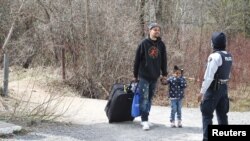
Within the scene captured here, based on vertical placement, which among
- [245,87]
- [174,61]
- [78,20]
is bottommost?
[245,87]

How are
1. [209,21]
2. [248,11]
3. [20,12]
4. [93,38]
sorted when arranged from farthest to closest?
1. [248,11]
2. [209,21]
3. [20,12]
4. [93,38]

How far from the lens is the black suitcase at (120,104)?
27.1 ft

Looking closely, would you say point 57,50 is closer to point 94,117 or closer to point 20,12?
point 20,12

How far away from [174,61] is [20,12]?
6.59m

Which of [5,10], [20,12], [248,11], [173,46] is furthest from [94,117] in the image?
[248,11]

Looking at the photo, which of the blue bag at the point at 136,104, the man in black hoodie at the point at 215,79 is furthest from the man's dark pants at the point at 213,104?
the blue bag at the point at 136,104

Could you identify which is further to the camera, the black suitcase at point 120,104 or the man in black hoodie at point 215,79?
the black suitcase at point 120,104

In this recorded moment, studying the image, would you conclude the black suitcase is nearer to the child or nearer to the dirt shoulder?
the dirt shoulder

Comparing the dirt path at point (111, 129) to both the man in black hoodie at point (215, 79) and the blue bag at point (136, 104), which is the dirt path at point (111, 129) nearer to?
the blue bag at point (136, 104)

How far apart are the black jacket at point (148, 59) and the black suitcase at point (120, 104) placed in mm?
554

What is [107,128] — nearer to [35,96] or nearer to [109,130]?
[109,130]

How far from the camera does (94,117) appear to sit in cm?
956

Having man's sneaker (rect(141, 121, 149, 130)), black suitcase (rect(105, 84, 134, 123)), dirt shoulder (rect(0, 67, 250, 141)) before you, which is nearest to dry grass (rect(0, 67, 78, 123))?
dirt shoulder (rect(0, 67, 250, 141))

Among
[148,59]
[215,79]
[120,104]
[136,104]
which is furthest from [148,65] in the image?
[215,79]
